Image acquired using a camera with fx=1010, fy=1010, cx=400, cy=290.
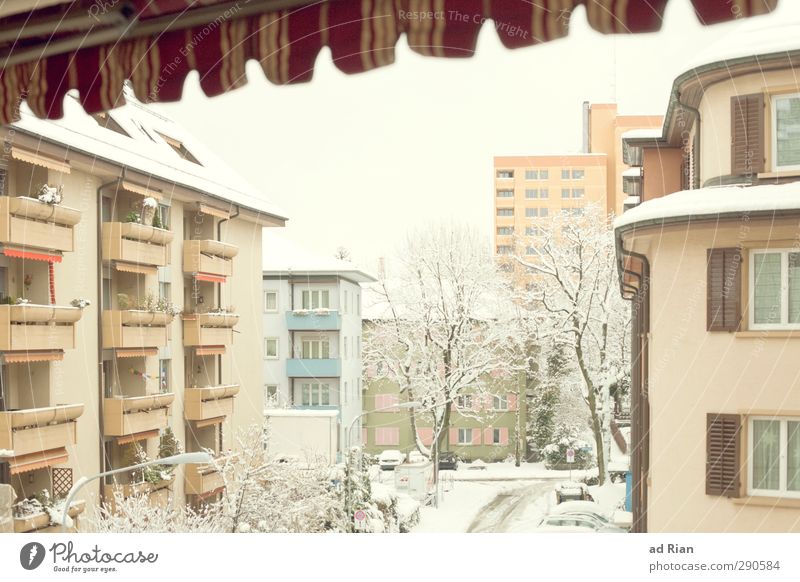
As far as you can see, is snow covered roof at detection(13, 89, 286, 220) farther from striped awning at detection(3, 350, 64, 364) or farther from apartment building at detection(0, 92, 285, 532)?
striped awning at detection(3, 350, 64, 364)

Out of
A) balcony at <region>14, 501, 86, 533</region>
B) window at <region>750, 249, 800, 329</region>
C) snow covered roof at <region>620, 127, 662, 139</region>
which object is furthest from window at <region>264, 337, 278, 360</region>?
Result: window at <region>750, 249, 800, 329</region>

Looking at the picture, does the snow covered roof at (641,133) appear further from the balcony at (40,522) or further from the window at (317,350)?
the balcony at (40,522)

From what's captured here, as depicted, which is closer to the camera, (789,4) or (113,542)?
(789,4)

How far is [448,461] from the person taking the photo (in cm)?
286

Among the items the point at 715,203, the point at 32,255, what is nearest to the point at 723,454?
the point at 715,203

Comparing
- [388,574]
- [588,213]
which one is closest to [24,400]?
[388,574]

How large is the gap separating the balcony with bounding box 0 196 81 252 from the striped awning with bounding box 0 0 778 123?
0.88 ft

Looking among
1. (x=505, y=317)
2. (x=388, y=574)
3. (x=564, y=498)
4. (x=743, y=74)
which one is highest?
(x=743, y=74)

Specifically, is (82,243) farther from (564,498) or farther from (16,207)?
(564,498)

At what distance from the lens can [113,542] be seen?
2818 millimetres

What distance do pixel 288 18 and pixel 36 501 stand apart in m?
1.51

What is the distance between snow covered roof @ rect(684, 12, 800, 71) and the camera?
8.62 ft

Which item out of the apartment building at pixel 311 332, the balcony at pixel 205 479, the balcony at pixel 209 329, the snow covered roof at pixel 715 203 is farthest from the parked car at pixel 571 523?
the balcony at pixel 209 329

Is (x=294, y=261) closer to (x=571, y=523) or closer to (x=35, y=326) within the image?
(x=35, y=326)
